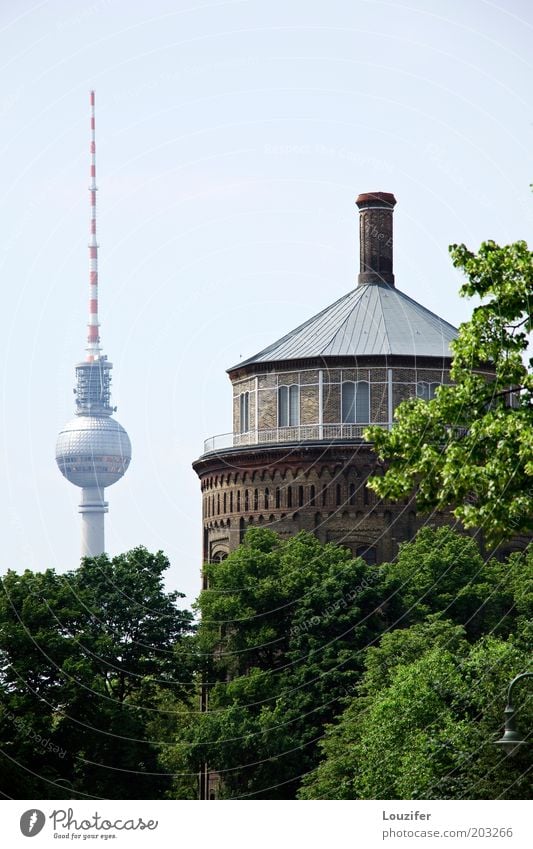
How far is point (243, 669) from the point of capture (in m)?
87.8

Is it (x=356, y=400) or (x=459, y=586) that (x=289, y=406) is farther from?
(x=459, y=586)

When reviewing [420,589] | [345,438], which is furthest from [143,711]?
[345,438]

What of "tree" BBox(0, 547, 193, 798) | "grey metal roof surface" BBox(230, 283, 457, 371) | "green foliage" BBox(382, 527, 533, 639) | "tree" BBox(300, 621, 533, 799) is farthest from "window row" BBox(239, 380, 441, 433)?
"tree" BBox(300, 621, 533, 799)

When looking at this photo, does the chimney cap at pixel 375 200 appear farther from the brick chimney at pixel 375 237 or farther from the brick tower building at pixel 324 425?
the brick tower building at pixel 324 425

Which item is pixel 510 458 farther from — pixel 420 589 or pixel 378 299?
pixel 378 299

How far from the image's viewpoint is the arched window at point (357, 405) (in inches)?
3844

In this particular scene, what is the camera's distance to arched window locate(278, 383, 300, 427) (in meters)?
99.0

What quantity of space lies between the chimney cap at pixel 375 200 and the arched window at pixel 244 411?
11.8 m

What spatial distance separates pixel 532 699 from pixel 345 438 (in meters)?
Result: 34.3

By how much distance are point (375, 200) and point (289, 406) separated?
13.5 metres

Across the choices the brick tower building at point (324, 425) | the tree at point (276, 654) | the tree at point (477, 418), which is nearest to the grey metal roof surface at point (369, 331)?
the brick tower building at point (324, 425)

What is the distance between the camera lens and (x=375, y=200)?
108 m

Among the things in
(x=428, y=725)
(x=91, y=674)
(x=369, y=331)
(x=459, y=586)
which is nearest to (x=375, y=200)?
(x=369, y=331)

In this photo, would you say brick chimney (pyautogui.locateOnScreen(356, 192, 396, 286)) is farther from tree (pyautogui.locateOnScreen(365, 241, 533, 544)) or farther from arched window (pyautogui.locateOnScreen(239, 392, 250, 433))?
tree (pyautogui.locateOnScreen(365, 241, 533, 544))
